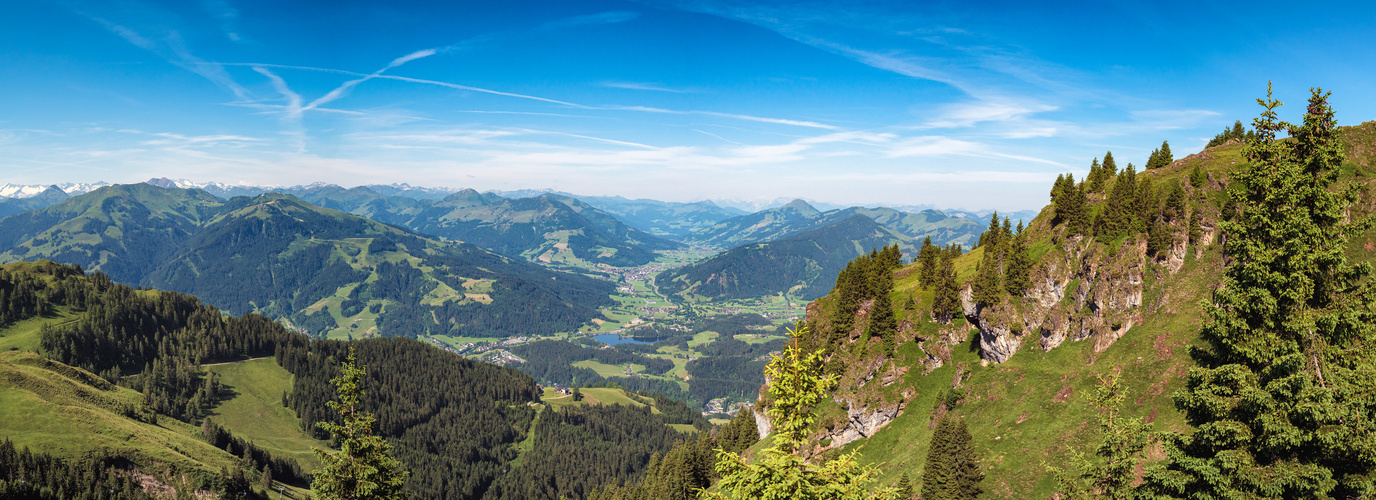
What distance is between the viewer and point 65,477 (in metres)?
103

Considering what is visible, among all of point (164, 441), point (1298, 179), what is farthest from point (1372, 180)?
point (164, 441)

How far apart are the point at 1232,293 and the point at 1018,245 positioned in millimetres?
60996

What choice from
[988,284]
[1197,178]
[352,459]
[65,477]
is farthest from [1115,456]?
[65,477]

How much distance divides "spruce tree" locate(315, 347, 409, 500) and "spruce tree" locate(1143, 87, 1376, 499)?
40.9m

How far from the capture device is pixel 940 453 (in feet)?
179

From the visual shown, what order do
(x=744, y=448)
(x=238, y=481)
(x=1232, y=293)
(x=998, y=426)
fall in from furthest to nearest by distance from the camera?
(x=238, y=481), (x=744, y=448), (x=998, y=426), (x=1232, y=293)

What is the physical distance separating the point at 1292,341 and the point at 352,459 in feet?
151

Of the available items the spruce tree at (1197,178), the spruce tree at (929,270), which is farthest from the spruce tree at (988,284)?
the spruce tree at (1197,178)

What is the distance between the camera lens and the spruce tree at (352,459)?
31.8 metres

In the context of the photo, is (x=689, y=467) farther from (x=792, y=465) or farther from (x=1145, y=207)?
(x=792, y=465)

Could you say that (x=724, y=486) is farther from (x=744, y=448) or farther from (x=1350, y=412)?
(x=744, y=448)

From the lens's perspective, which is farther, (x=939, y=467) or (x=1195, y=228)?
(x=1195, y=228)

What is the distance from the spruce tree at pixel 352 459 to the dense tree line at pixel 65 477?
110 metres

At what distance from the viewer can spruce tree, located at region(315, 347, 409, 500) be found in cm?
3175
